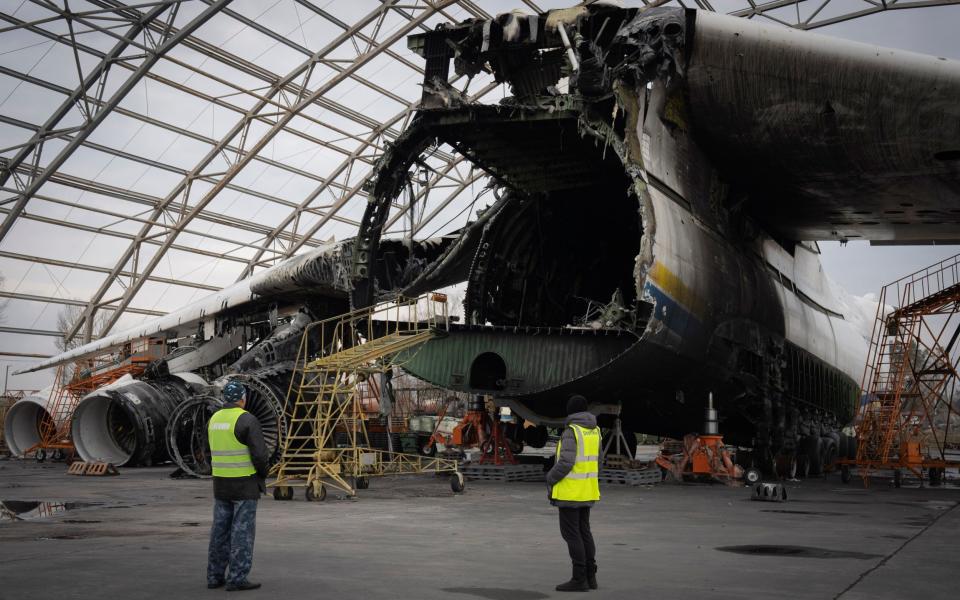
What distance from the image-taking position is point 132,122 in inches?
1330

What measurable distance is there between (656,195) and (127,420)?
15862mm

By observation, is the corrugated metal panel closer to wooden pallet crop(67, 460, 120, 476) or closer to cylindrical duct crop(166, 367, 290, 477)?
cylindrical duct crop(166, 367, 290, 477)

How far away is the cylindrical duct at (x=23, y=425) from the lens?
27484mm

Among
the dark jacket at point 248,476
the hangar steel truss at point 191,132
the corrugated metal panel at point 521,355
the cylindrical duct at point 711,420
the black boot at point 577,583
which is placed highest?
the hangar steel truss at point 191,132

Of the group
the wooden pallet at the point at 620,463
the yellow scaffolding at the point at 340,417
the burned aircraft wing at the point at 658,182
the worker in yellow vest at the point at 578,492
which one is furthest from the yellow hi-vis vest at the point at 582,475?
the wooden pallet at the point at 620,463

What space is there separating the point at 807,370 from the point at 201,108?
25335 millimetres

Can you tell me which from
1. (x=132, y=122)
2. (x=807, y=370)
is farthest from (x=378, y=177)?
(x=132, y=122)

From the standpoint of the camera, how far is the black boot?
595 cm

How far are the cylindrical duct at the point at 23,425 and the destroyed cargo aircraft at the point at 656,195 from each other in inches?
425

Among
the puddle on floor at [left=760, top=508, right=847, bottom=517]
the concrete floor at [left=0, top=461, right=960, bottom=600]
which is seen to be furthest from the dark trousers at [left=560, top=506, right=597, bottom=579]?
the puddle on floor at [left=760, top=508, right=847, bottom=517]

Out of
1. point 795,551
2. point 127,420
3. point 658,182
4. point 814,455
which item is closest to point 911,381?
point 814,455

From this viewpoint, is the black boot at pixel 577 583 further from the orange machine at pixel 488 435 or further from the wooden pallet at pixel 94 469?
the wooden pallet at pixel 94 469

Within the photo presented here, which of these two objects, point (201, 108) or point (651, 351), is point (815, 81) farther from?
point (201, 108)

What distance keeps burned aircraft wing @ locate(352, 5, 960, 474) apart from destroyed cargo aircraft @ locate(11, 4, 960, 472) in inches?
1.8
